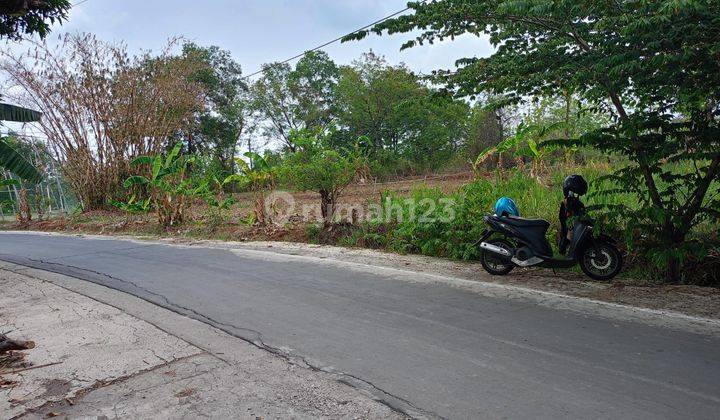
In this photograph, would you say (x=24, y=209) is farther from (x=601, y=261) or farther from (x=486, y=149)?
(x=601, y=261)

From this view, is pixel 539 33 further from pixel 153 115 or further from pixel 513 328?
pixel 153 115

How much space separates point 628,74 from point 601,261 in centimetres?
243

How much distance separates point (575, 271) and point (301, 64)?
33.6m

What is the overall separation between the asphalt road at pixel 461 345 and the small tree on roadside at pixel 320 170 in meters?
4.26

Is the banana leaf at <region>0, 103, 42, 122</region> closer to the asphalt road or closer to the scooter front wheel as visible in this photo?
the asphalt road

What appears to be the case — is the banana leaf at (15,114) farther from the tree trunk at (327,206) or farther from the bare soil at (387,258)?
the tree trunk at (327,206)

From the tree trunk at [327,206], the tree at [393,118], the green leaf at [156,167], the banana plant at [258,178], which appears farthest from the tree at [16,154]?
the tree at [393,118]

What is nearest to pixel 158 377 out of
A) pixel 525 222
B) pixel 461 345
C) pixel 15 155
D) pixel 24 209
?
pixel 461 345

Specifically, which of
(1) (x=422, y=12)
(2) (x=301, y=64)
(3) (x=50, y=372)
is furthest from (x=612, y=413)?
(2) (x=301, y=64)

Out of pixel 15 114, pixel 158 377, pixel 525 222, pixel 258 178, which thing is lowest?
pixel 158 377

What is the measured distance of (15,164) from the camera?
15.2ft

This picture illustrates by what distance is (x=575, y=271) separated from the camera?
6750 millimetres

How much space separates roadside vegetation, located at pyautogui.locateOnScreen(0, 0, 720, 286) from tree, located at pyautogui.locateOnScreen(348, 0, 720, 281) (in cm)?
2

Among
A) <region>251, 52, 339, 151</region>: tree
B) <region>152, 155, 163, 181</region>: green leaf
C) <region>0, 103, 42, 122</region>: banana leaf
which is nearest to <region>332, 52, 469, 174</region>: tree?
<region>251, 52, 339, 151</region>: tree
